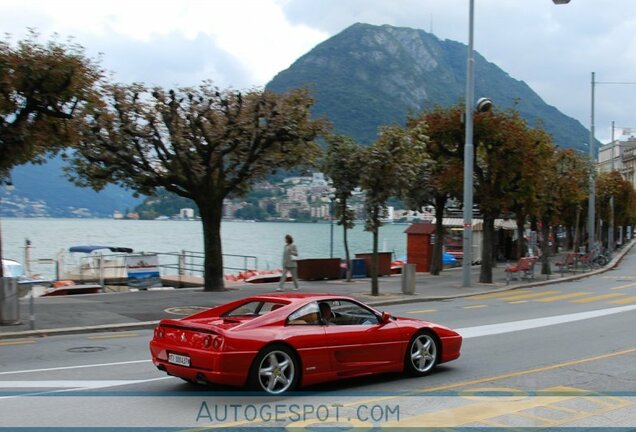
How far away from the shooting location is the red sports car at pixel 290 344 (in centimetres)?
880

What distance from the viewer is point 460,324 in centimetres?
1730

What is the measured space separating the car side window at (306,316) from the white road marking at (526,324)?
5932 millimetres

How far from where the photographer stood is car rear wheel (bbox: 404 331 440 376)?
34.6ft

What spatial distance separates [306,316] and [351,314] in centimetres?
84

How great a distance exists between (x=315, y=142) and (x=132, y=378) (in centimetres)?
1500

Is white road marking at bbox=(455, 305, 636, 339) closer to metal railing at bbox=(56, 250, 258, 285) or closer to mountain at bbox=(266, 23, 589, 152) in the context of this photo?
metal railing at bbox=(56, 250, 258, 285)

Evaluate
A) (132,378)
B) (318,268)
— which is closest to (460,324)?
(132,378)

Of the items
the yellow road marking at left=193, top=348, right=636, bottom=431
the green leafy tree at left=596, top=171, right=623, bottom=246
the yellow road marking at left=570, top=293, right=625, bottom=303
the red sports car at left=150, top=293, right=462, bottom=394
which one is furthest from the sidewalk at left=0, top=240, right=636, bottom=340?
the green leafy tree at left=596, top=171, right=623, bottom=246

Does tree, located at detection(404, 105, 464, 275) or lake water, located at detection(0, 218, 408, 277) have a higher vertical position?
tree, located at detection(404, 105, 464, 275)

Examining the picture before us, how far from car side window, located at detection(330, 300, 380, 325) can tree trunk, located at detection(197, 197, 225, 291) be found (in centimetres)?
1430

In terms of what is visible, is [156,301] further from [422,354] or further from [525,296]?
[525,296]

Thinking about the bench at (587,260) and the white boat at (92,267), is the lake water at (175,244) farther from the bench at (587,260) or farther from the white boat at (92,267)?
the bench at (587,260)

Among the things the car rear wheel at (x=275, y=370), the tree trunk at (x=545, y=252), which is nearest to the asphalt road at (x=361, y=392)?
the car rear wheel at (x=275, y=370)

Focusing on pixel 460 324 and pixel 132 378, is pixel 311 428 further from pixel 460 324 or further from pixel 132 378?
pixel 460 324
